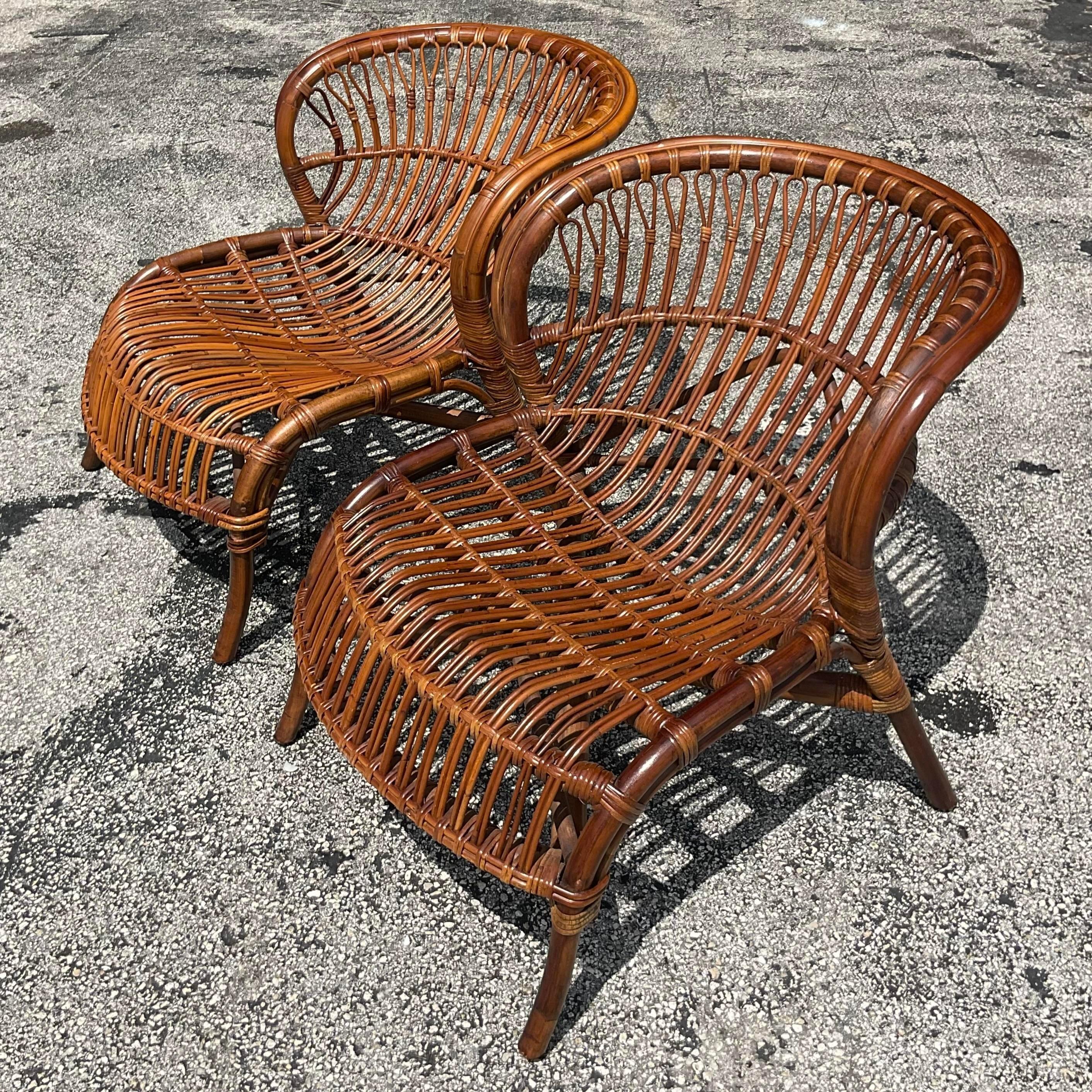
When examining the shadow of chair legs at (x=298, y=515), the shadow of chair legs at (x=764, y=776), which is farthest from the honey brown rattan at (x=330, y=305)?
the shadow of chair legs at (x=764, y=776)

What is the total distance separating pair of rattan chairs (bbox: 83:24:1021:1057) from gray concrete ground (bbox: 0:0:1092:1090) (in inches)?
5.4

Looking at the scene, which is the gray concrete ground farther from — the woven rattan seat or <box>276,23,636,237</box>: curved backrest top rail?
<box>276,23,636,237</box>: curved backrest top rail

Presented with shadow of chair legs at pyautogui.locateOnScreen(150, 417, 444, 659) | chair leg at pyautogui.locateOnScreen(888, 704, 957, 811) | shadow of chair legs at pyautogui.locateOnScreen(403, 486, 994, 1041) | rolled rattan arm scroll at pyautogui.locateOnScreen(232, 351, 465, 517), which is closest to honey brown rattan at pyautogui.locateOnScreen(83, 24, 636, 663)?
rolled rattan arm scroll at pyautogui.locateOnScreen(232, 351, 465, 517)

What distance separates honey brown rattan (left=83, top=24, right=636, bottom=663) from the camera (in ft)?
6.43

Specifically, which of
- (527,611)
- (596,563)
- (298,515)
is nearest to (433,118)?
(298,515)

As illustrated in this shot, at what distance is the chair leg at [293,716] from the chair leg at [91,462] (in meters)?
0.95

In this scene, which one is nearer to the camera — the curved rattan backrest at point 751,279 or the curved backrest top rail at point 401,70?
the curved rattan backrest at point 751,279

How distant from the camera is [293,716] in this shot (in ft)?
6.45

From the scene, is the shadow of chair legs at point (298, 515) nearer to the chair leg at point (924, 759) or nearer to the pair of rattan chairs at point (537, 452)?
the pair of rattan chairs at point (537, 452)

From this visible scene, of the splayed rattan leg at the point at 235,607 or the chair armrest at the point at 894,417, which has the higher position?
the chair armrest at the point at 894,417

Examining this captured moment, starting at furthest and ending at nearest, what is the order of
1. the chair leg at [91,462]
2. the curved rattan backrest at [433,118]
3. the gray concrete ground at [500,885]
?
the chair leg at [91,462]
the curved rattan backrest at [433,118]
the gray concrete ground at [500,885]

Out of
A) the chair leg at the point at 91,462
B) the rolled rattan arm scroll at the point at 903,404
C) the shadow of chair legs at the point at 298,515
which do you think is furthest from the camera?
the chair leg at the point at 91,462

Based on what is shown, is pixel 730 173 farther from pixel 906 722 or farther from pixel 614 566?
pixel 906 722

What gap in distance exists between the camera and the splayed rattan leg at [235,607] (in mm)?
2037
